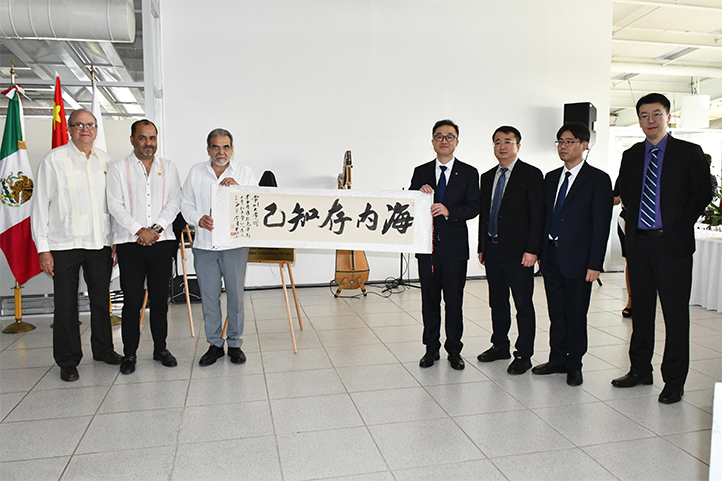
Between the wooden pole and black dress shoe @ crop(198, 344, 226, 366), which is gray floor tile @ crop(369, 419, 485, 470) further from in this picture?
the wooden pole

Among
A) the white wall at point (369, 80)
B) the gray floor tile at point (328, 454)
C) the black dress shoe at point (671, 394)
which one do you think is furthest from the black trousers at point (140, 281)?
the black dress shoe at point (671, 394)

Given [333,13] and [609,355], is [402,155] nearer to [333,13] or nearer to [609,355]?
[333,13]

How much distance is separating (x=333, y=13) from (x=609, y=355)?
492 cm


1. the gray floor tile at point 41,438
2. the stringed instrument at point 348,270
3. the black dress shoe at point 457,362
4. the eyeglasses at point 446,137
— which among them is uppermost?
the eyeglasses at point 446,137

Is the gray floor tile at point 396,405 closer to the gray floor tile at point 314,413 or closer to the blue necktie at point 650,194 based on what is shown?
the gray floor tile at point 314,413

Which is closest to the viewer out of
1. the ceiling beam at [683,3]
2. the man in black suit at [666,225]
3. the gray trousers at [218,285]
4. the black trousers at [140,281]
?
the man in black suit at [666,225]

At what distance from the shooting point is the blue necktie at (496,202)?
10.6 feet

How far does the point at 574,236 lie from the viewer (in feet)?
9.63

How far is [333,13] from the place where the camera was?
612 centimetres

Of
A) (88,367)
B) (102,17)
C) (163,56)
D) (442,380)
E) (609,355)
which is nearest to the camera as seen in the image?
(442,380)

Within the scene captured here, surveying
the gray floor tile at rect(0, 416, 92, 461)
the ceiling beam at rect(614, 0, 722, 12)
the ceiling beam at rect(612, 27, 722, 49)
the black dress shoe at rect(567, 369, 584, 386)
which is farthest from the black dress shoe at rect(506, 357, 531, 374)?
the ceiling beam at rect(612, 27, 722, 49)

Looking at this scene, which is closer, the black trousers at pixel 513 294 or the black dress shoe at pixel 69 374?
the black dress shoe at pixel 69 374

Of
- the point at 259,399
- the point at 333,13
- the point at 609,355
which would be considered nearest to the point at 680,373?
the point at 609,355

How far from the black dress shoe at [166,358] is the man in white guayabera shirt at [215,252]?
0.59 feet
